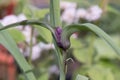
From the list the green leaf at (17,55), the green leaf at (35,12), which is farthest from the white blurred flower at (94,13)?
the green leaf at (17,55)

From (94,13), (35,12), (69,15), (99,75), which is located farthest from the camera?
(69,15)

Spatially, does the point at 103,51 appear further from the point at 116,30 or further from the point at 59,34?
the point at 59,34

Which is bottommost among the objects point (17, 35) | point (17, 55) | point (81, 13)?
point (81, 13)

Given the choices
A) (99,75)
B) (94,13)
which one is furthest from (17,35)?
(94,13)

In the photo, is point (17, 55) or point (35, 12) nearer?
point (17, 55)

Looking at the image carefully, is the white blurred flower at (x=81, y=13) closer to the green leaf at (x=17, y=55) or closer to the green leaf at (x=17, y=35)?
the green leaf at (x=17, y=35)

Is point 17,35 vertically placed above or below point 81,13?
above

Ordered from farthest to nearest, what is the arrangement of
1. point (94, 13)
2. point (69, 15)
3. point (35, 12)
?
point (69, 15)
point (94, 13)
point (35, 12)

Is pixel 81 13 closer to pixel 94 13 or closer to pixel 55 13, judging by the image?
pixel 94 13

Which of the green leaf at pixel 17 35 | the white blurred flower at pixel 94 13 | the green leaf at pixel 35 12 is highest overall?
the green leaf at pixel 35 12

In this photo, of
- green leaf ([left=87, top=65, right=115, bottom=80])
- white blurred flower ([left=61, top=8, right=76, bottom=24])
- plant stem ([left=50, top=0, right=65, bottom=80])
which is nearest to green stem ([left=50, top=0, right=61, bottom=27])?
plant stem ([left=50, top=0, right=65, bottom=80])
